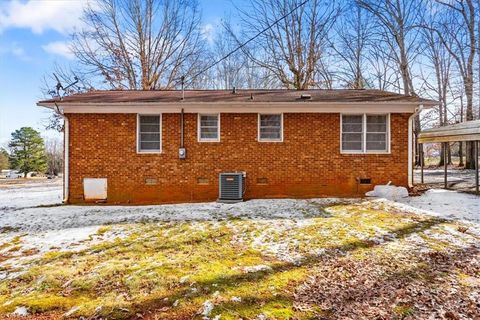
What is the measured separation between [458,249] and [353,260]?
1.95 meters

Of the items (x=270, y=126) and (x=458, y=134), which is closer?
(x=270, y=126)

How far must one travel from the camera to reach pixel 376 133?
966 centimetres

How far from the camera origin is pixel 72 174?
938 cm

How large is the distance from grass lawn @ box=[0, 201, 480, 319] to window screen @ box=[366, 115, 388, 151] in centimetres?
385

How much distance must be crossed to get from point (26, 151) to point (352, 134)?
48569 millimetres

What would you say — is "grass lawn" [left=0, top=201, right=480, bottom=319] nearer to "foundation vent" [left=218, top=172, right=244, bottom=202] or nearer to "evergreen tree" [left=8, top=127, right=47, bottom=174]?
"foundation vent" [left=218, top=172, right=244, bottom=202]

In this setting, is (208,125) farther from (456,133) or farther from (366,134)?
(456,133)

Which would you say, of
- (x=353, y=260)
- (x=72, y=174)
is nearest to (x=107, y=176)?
(x=72, y=174)

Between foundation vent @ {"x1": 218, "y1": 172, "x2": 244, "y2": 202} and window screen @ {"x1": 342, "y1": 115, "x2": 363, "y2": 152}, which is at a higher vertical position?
window screen @ {"x1": 342, "y1": 115, "x2": 363, "y2": 152}

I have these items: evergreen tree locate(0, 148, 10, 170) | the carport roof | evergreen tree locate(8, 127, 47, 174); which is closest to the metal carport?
the carport roof

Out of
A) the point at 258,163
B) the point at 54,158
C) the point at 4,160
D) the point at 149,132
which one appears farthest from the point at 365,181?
A: the point at 54,158

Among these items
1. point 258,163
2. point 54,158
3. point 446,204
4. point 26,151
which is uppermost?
point 26,151

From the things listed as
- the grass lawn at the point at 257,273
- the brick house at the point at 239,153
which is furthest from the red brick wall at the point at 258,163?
the grass lawn at the point at 257,273

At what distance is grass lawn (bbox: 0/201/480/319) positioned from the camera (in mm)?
3068
